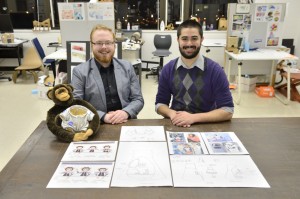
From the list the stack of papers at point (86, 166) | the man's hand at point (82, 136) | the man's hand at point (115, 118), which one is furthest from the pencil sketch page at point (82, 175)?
the man's hand at point (115, 118)

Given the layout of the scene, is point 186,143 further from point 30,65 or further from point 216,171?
point 30,65

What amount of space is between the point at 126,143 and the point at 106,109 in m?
0.66

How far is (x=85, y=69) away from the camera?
1912 mm

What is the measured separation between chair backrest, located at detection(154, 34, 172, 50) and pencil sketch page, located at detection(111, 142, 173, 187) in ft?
14.9

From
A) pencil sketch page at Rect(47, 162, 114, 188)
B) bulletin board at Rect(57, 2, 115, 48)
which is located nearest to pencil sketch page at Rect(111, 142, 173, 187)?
pencil sketch page at Rect(47, 162, 114, 188)

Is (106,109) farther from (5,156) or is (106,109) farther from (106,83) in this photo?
(5,156)

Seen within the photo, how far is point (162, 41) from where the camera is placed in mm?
5684

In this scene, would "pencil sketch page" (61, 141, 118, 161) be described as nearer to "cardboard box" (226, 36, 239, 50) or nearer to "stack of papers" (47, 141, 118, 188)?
"stack of papers" (47, 141, 118, 188)

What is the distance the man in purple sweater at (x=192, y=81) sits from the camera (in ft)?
5.98

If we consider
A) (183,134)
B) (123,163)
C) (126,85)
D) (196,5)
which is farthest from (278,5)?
(123,163)

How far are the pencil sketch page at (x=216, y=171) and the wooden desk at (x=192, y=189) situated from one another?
30 mm

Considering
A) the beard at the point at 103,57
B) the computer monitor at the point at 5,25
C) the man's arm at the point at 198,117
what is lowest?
the man's arm at the point at 198,117

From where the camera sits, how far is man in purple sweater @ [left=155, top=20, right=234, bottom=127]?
182 centimetres

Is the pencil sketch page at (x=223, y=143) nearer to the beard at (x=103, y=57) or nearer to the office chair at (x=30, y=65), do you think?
the beard at (x=103, y=57)
